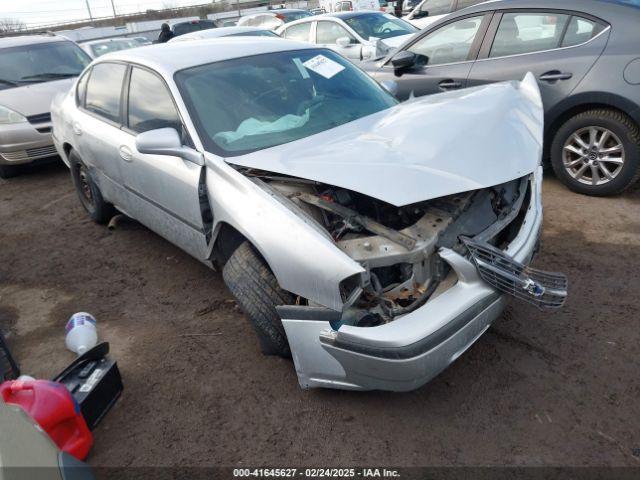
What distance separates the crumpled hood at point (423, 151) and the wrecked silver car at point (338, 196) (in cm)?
1

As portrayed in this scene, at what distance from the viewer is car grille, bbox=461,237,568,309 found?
2109mm

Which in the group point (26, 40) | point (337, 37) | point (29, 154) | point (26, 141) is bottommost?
point (29, 154)

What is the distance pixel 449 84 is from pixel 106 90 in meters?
3.09

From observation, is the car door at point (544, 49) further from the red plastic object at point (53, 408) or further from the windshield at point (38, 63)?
the windshield at point (38, 63)

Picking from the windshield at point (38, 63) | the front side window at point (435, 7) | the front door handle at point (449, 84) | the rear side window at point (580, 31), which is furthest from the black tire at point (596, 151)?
the front side window at point (435, 7)

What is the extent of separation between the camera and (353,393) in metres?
2.51

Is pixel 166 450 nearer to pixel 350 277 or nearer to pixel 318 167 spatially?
pixel 350 277

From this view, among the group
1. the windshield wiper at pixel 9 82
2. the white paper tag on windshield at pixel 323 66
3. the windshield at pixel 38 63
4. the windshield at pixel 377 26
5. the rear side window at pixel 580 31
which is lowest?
the windshield wiper at pixel 9 82

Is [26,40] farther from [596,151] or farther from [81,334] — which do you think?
[596,151]

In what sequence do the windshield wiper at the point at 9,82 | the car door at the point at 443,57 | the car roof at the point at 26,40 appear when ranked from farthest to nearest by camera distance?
the car roof at the point at 26,40 < the windshield wiper at the point at 9,82 < the car door at the point at 443,57

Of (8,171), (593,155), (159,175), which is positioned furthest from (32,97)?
(593,155)

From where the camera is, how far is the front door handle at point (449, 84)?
4699 millimetres

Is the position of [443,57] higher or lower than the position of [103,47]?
higher

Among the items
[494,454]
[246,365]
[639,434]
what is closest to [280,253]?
[246,365]
